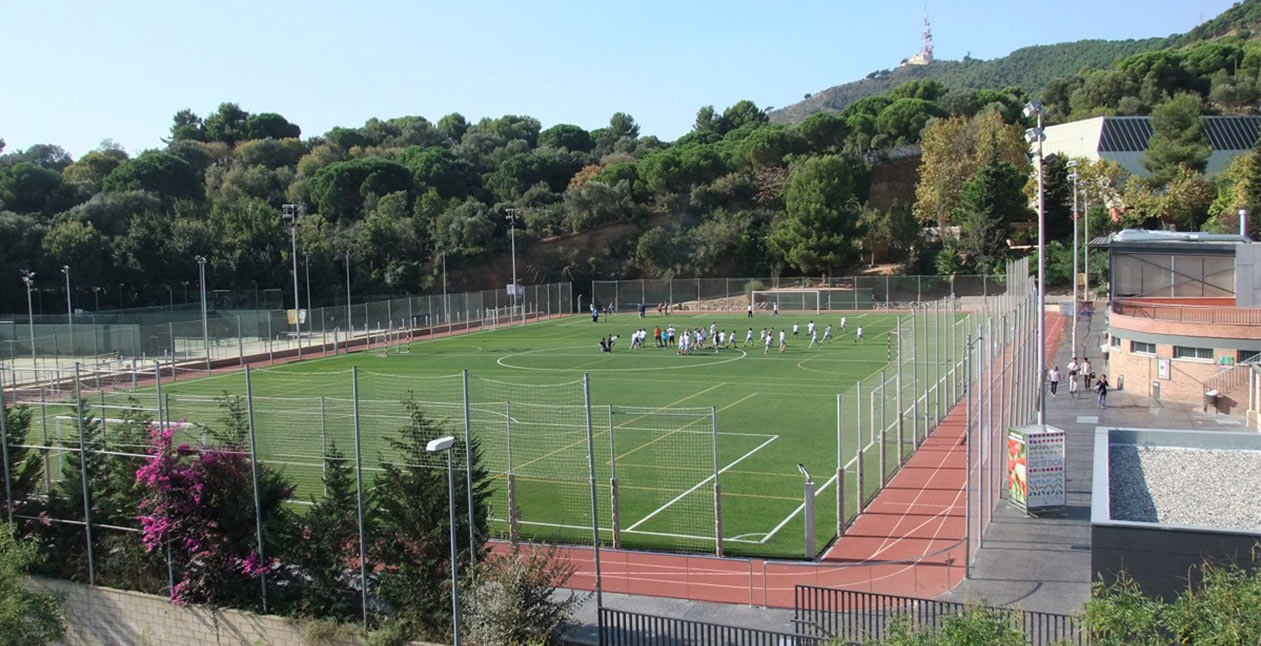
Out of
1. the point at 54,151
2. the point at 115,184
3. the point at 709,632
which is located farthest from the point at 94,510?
the point at 54,151

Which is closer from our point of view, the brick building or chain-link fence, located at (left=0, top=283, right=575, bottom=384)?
the brick building

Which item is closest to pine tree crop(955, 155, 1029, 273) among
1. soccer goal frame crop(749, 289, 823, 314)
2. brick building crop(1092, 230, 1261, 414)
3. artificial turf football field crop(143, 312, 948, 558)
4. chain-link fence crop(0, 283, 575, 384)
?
soccer goal frame crop(749, 289, 823, 314)

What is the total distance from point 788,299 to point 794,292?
0.99m

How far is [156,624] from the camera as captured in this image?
16.5 m

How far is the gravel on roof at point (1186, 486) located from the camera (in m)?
13.6

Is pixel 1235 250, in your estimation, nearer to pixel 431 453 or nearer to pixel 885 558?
pixel 885 558

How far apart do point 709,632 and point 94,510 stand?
474 inches

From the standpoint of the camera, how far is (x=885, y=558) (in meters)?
17.5

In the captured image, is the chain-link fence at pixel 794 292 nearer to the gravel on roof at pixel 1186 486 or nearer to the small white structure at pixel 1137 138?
the small white structure at pixel 1137 138

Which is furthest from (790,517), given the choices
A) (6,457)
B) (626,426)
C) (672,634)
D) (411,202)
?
(411,202)

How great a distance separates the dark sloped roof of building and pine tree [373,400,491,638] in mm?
84410

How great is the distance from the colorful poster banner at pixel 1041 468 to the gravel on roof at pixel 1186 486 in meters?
3.67

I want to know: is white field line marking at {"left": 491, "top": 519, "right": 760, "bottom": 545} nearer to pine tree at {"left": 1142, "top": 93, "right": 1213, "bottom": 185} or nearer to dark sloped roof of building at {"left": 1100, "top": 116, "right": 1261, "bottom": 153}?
pine tree at {"left": 1142, "top": 93, "right": 1213, "bottom": 185}

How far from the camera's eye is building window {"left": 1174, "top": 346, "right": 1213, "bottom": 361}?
32688 millimetres
